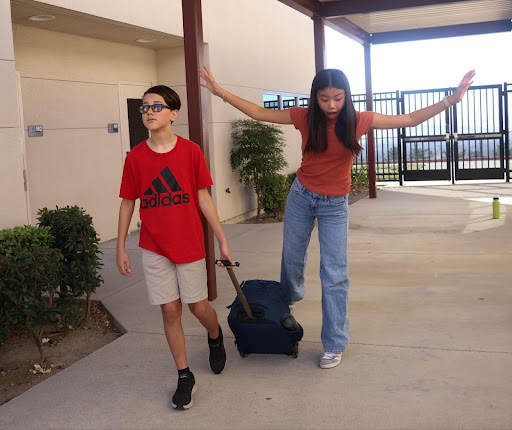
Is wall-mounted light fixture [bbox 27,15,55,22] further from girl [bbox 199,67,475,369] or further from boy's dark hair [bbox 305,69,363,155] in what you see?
boy's dark hair [bbox 305,69,363,155]

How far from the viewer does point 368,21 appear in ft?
37.4

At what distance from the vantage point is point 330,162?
4.18 metres

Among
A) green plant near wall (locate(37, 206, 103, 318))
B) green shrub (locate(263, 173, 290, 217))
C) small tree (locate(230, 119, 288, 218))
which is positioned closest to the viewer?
green plant near wall (locate(37, 206, 103, 318))

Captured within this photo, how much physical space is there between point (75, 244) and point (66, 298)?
44 centimetres

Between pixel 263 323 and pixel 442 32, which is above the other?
pixel 442 32

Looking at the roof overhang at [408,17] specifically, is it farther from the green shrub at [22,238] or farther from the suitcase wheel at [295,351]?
the suitcase wheel at [295,351]

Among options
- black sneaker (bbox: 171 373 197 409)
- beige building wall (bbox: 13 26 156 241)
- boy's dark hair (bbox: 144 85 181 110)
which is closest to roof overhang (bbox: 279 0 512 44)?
beige building wall (bbox: 13 26 156 241)

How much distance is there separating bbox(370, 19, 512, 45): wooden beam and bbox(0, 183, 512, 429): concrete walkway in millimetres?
6773

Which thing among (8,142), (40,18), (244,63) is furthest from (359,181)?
(8,142)

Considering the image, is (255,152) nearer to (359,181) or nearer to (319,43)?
(319,43)

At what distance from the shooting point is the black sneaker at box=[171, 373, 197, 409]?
362 cm

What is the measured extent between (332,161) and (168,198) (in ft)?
3.75

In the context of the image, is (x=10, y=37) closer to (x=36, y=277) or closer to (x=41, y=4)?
(x=41, y=4)

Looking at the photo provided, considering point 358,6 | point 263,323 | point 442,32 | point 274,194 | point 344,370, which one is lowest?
point 344,370
